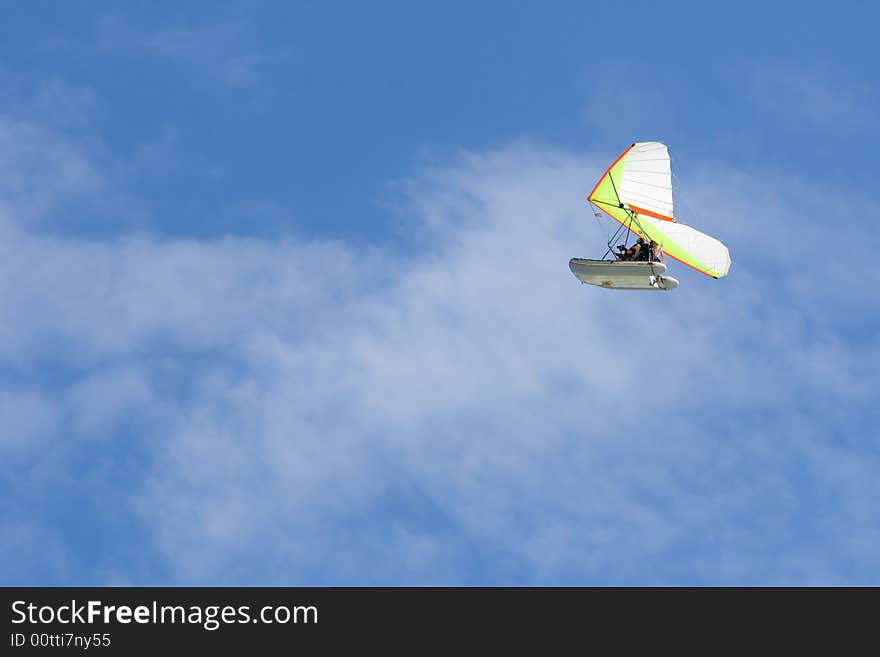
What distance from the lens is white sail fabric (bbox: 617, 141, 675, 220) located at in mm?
169000

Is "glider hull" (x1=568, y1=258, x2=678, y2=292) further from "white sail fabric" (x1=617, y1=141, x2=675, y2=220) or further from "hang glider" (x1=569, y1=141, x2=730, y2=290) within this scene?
"white sail fabric" (x1=617, y1=141, x2=675, y2=220)

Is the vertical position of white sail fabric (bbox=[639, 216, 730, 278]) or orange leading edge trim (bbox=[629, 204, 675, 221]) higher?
orange leading edge trim (bbox=[629, 204, 675, 221])

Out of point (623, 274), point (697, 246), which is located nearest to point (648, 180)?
point (697, 246)

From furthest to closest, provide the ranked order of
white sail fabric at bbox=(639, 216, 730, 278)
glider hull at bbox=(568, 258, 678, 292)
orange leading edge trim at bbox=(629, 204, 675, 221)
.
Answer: orange leading edge trim at bbox=(629, 204, 675, 221)
white sail fabric at bbox=(639, 216, 730, 278)
glider hull at bbox=(568, 258, 678, 292)

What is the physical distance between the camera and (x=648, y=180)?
171 m

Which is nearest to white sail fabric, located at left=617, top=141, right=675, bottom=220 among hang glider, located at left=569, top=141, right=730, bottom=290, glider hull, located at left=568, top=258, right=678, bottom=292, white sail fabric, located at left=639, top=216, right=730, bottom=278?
hang glider, located at left=569, top=141, right=730, bottom=290

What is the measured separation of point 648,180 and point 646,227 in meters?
7.33

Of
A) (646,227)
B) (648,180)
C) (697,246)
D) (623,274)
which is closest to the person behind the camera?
(623,274)

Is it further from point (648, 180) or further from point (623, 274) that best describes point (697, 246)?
point (648, 180)
